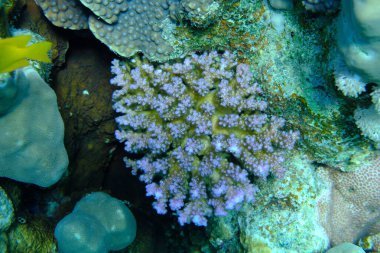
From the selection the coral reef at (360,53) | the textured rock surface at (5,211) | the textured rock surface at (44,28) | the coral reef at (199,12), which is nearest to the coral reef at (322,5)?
the coral reef at (360,53)

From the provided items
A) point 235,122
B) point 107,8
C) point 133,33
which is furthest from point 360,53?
point 107,8

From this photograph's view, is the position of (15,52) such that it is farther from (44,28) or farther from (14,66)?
(44,28)

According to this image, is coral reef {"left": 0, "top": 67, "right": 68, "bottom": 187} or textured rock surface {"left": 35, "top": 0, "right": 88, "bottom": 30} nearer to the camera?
coral reef {"left": 0, "top": 67, "right": 68, "bottom": 187}

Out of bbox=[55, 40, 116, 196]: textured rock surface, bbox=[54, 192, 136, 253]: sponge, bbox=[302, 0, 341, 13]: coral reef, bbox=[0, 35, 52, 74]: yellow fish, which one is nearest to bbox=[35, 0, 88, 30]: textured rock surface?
bbox=[55, 40, 116, 196]: textured rock surface

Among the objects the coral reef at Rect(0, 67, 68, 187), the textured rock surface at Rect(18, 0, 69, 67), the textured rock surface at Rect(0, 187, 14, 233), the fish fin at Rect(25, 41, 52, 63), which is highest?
the fish fin at Rect(25, 41, 52, 63)

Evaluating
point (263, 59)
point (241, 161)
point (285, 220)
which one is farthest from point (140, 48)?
point (285, 220)

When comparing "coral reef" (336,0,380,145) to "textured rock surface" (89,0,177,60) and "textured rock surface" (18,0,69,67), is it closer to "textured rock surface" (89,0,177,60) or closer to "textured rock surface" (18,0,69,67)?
"textured rock surface" (89,0,177,60)

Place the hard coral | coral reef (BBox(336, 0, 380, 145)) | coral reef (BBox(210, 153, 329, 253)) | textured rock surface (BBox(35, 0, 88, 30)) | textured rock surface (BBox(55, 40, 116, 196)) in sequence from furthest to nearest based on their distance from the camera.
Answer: textured rock surface (BBox(55, 40, 116, 196))
textured rock surface (BBox(35, 0, 88, 30))
coral reef (BBox(210, 153, 329, 253))
the hard coral
coral reef (BBox(336, 0, 380, 145))

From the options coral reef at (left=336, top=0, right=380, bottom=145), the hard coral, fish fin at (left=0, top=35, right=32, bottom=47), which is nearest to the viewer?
coral reef at (left=336, top=0, right=380, bottom=145)

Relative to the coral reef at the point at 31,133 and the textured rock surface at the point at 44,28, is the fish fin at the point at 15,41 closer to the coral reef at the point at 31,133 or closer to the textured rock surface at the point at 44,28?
the coral reef at the point at 31,133
